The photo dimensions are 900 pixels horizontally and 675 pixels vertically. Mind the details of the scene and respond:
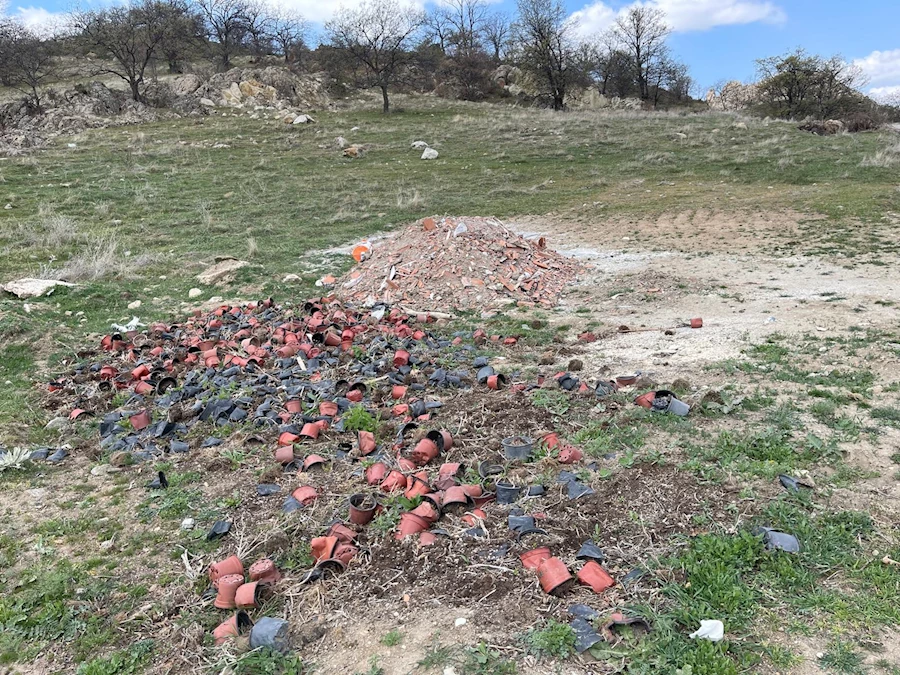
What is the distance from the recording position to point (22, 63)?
31375mm

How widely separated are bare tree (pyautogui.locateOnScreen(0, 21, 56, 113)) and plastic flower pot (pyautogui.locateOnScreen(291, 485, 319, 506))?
3412 cm

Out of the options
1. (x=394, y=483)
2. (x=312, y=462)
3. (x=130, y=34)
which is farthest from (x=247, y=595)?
(x=130, y=34)

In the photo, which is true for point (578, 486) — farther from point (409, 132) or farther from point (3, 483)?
point (409, 132)

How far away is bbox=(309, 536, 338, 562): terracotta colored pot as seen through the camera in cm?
267

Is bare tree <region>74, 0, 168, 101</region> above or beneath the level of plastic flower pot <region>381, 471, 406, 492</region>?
above

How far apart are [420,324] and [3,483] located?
4104 millimetres

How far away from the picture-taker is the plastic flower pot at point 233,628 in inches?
91.4

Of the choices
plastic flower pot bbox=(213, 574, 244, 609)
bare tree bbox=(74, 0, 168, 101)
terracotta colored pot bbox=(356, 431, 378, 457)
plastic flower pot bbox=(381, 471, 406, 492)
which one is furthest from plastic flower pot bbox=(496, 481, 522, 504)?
bare tree bbox=(74, 0, 168, 101)

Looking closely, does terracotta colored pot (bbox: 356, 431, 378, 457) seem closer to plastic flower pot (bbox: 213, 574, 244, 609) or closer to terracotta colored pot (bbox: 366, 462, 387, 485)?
terracotta colored pot (bbox: 366, 462, 387, 485)

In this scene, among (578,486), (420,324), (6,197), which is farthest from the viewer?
(6,197)

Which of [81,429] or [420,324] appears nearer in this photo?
[81,429]

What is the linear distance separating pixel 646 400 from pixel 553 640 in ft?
7.33

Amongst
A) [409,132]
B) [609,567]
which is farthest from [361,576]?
[409,132]

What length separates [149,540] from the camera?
10.0ft
